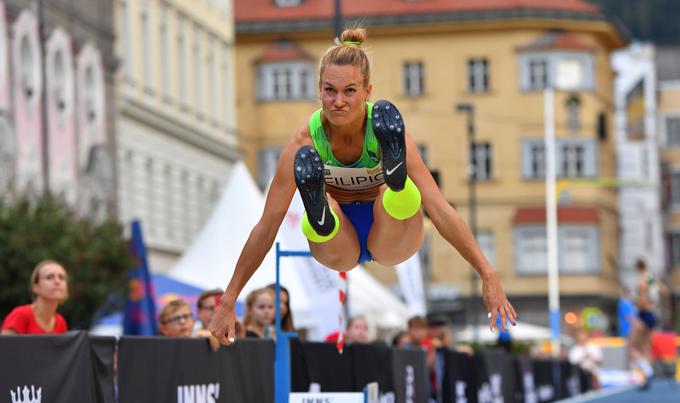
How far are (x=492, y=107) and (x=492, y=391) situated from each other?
61.3 metres

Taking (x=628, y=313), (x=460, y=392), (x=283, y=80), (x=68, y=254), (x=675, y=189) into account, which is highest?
(x=283, y=80)

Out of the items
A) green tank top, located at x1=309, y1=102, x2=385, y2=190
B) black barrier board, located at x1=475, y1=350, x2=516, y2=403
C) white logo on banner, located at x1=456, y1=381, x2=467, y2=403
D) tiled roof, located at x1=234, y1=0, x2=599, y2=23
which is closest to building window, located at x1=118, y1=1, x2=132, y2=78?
black barrier board, located at x1=475, y1=350, x2=516, y2=403

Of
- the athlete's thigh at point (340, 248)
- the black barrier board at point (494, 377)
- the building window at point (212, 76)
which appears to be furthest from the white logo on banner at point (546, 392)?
the building window at point (212, 76)

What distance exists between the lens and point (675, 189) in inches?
4473

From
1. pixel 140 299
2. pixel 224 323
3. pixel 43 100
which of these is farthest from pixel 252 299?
pixel 43 100

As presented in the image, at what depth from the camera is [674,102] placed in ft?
373

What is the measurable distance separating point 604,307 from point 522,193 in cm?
657

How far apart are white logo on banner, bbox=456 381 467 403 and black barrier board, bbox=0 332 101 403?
9518 mm

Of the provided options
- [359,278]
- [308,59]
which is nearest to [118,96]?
[359,278]

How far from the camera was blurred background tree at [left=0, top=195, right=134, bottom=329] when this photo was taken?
3306cm

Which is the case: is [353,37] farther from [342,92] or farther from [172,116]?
[172,116]

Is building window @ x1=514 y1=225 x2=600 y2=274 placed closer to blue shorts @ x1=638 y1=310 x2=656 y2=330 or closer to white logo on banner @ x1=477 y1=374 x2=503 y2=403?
blue shorts @ x1=638 y1=310 x2=656 y2=330

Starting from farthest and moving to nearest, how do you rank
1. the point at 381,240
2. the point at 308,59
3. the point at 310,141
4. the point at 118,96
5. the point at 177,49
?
the point at 308,59, the point at 177,49, the point at 118,96, the point at 381,240, the point at 310,141

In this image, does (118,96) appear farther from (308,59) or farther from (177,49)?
(308,59)
